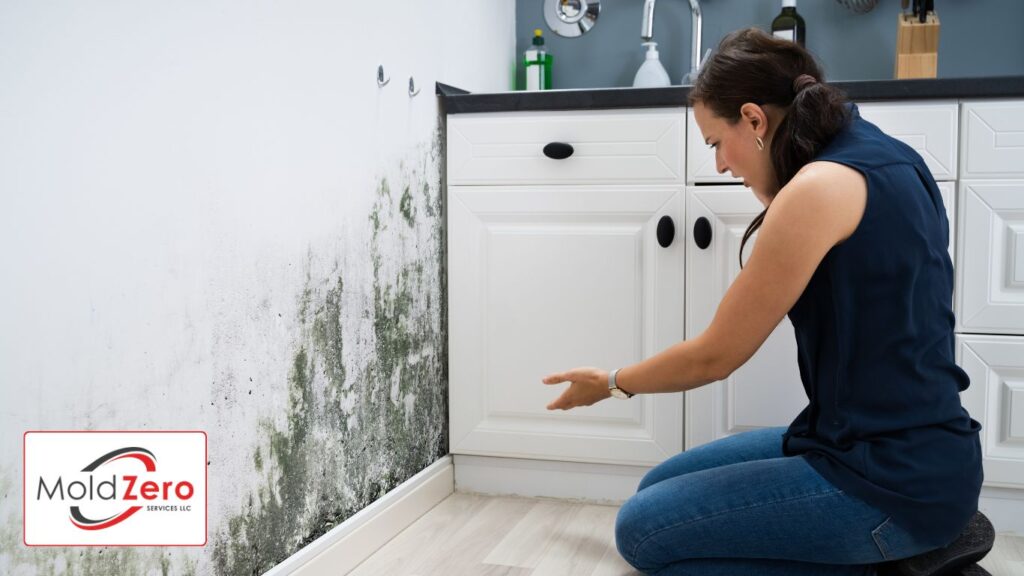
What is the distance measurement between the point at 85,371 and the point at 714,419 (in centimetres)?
132

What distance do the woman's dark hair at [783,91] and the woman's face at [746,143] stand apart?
2 centimetres

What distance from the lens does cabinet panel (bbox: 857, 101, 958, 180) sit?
1.89 metres

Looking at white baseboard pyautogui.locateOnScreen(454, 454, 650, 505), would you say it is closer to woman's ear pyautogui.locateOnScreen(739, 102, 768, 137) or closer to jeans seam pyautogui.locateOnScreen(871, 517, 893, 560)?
jeans seam pyautogui.locateOnScreen(871, 517, 893, 560)

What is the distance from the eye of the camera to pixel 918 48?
225 centimetres

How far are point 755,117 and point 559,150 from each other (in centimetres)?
71

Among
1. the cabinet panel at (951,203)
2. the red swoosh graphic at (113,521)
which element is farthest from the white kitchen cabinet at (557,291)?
the red swoosh graphic at (113,521)

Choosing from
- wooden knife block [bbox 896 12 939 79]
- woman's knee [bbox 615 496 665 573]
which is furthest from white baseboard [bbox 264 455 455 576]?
wooden knife block [bbox 896 12 939 79]

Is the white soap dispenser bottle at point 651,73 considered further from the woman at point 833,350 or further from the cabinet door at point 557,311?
the woman at point 833,350

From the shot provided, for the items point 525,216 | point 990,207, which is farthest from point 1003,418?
point 525,216

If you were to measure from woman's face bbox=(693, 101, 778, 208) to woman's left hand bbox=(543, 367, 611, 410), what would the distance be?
14.7 inches

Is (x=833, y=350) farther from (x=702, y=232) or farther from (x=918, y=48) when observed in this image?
(x=918, y=48)

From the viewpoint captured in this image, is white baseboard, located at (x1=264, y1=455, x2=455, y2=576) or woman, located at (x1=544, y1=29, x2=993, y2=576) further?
white baseboard, located at (x1=264, y1=455, x2=455, y2=576)

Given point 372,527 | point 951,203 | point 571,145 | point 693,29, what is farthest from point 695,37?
point 372,527

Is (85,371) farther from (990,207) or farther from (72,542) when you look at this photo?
(990,207)
